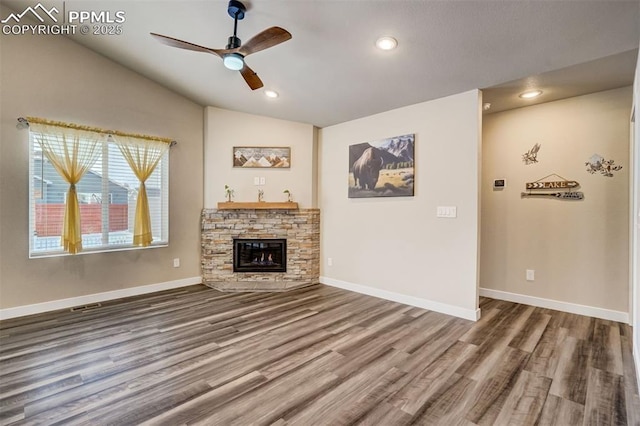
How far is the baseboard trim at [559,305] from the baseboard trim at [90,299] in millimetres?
4503

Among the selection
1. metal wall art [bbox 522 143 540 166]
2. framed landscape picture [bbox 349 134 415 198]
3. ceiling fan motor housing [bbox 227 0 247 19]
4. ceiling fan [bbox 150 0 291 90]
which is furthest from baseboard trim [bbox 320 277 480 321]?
ceiling fan motor housing [bbox 227 0 247 19]

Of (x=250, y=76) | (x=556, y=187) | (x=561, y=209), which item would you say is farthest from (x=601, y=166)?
(x=250, y=76)

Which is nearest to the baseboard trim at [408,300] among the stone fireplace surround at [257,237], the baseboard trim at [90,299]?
the stone fireplace surround at [257,237]

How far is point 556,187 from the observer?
11.7ft

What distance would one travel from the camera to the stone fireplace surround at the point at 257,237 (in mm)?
4695

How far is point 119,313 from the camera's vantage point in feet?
11.1

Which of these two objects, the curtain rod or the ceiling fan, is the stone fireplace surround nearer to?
the curtain rod

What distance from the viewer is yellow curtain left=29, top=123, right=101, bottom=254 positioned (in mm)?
3342

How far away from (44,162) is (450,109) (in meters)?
4.82

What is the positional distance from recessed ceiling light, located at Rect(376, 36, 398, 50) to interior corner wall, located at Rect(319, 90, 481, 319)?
1.23 metres

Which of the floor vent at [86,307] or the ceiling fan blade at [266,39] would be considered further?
the floor vent at [86,307]

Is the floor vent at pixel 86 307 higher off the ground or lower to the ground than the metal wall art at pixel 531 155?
lower

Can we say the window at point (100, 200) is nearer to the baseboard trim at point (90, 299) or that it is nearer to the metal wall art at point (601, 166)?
the baseboard trim at point (90, 299)

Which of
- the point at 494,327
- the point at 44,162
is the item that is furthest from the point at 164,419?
the point at 44,162
